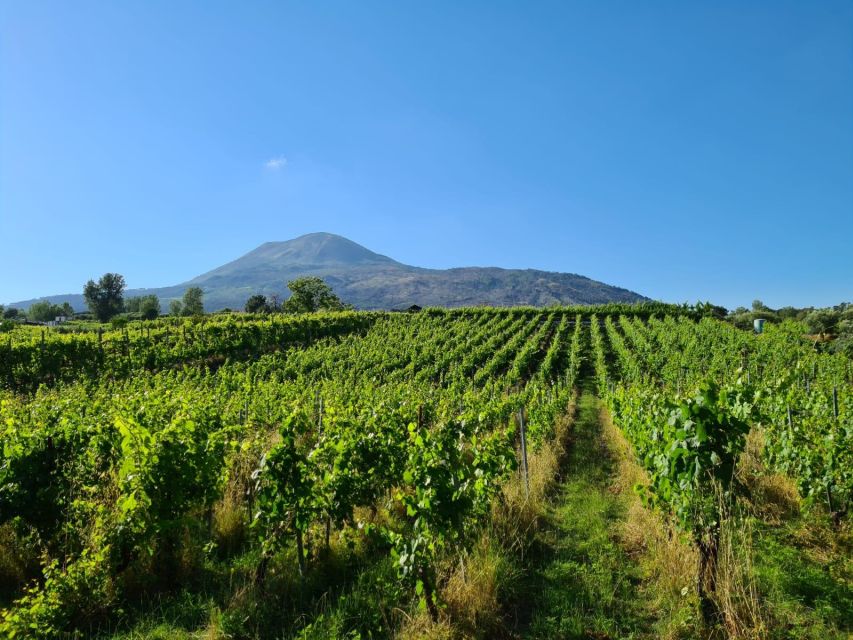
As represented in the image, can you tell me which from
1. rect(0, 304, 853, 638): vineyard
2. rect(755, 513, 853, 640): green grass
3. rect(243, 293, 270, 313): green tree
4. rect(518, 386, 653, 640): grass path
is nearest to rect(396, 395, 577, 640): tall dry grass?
rect(0, 304, 853, 638): vineyard

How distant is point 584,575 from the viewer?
5031 millimetres

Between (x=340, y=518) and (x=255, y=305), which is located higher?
(x=255, y=305)

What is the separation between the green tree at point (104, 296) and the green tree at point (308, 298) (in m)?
38.1

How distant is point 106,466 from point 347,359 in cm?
1815

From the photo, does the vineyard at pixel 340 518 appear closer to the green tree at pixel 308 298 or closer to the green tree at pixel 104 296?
the green tree at pixel 308 298

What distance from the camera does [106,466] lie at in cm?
600

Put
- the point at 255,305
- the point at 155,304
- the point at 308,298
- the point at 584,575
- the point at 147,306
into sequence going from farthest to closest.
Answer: the point at 155,304, the point at 147,306, the point at 255,305, the point at 308,298, the point at 584,575

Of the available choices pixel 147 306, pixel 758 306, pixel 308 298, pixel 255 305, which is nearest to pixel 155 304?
pixel 147 306

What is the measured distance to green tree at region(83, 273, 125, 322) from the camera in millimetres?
84919

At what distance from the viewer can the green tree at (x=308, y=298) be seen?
7181 cm

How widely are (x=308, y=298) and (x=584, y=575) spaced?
70.7 metres

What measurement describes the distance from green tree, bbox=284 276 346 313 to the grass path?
65.6 meters

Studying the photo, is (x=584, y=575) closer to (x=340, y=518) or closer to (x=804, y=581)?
(x=804, y=581)

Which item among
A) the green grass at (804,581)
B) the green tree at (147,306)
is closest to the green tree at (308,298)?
the green tree at (147,306)
